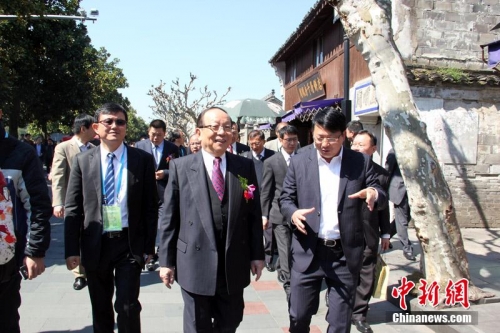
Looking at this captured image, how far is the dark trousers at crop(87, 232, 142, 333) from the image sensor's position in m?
3.18

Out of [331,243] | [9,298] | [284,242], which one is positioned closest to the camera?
[9,298]

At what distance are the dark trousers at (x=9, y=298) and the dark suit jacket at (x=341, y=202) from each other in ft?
6.09

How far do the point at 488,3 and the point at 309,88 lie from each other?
6737 mm

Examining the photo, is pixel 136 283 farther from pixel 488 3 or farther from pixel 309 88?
pixel 309 88

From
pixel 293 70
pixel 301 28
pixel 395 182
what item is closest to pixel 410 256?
pixel 395 182

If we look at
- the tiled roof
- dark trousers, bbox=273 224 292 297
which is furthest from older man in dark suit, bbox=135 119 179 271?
the tiled roof

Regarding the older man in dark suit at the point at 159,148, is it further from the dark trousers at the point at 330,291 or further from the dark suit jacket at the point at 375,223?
the dark trousers at the point at 330,291

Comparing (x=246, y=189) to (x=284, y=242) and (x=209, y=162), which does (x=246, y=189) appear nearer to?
(x=209, y=162)

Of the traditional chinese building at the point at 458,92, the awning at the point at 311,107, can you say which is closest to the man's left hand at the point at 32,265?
the traditional chinese building at the point at 458,92

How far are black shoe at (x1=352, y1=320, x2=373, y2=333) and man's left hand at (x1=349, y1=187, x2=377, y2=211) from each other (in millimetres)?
1568

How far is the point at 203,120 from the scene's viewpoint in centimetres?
306

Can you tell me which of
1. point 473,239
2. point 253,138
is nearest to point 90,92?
point 253,138

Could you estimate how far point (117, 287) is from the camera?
325 cm

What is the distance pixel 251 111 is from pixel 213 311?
13.4 metres
